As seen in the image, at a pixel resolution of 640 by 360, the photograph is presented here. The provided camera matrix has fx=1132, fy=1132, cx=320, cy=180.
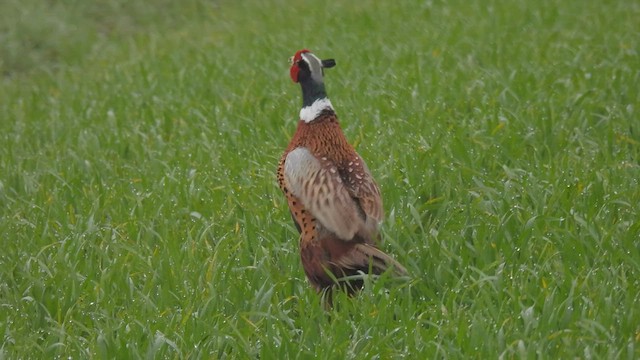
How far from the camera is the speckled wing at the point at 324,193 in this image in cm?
420

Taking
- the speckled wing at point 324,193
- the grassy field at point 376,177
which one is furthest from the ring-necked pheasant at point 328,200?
the grassy field at point 376,177

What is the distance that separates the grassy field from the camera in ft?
12.7

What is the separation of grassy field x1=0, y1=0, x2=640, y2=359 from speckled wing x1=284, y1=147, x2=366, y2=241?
25 cm

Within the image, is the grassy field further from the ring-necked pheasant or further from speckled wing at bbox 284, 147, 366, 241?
speckled wing at bbox 284, 147, 366, 241

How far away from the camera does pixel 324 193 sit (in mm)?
4277

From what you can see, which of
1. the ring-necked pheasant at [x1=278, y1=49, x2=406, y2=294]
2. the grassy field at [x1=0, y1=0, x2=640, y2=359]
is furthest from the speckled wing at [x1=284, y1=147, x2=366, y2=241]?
the grassy field at [x1=0, y1=0, x2=640, y2=359]

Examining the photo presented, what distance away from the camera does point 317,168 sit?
4.36 m

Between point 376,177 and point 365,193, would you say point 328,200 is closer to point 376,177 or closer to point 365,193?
point 365,193

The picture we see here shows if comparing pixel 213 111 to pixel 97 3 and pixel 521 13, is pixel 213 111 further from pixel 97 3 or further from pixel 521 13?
pixel 97 3

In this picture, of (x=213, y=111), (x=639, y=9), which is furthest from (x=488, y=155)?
(x=639, y=9)

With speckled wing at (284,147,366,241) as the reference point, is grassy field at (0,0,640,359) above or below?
below

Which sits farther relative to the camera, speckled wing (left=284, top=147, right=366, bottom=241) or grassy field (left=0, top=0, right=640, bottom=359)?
speckled wing (left=284, top=147, right=366, bottom=241)

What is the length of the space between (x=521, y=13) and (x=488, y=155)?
4575mm

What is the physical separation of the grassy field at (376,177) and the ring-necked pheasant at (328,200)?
12 cm
